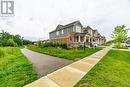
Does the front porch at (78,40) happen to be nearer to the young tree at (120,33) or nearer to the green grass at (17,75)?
the young tree at (120,33)

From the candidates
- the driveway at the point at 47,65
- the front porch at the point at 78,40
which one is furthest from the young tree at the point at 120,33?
the driveway at the point at 47,65

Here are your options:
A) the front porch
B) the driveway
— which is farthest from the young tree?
the driveway

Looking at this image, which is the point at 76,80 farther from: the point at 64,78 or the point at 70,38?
the point at 70,38

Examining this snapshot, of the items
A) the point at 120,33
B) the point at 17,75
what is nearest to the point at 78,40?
the point at 120,33

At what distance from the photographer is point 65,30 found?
41625mm

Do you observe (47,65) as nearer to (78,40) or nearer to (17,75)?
(17,75)

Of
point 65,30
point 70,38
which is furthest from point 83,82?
point 65,30

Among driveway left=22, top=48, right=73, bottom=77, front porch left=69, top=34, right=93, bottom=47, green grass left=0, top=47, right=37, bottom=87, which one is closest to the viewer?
green grass left=0, top=47, right=37, bottom=87

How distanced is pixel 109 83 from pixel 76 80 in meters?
1.42

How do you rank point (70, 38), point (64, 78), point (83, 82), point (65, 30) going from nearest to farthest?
1. point (83, 82)
2. point (64, 78)
3. point (70, 38)
4. point (65, 30)

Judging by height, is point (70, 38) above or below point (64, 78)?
above

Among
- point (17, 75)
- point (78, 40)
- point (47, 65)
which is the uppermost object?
point (78, 40)

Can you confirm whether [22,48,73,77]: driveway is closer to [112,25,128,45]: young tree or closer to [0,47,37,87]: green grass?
[0,47,37,87]: green grass

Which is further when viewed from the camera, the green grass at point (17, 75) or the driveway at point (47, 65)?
the driveway at point (47, 65)
